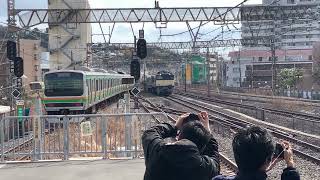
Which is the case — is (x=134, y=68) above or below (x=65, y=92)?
above

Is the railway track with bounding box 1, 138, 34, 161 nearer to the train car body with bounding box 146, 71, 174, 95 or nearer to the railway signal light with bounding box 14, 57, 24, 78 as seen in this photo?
the railway signal light with bounding box 14, 57, 24, 78

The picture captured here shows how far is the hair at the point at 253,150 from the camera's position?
10.9ft

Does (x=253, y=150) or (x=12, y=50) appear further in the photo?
(x=12, y=50)

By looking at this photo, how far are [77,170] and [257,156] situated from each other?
645 centimetres

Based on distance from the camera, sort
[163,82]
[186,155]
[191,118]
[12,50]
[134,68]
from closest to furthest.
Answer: [186,155] → [191,118] → [134,68] → [12,50] → [163,82]

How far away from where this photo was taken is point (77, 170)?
9.35m

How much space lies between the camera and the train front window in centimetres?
2400

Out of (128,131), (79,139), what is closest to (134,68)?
(79,139)

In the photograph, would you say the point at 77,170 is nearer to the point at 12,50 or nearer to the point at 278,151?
the point at 278,151

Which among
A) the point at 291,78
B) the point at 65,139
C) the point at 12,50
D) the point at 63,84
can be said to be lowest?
the point at 65,139

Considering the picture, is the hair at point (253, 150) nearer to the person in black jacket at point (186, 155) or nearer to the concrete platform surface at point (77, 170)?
the person in black jacket at point (186, 155)

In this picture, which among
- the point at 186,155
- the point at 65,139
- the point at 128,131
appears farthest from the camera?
the point at 128,131

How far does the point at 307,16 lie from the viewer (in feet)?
116

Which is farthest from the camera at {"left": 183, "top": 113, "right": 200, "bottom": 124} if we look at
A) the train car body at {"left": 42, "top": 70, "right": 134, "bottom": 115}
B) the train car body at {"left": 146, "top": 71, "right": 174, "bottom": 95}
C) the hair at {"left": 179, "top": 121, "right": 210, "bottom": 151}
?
the train car body at {"left": 146, "top": 71, "right": 174, "bottom": 95}
